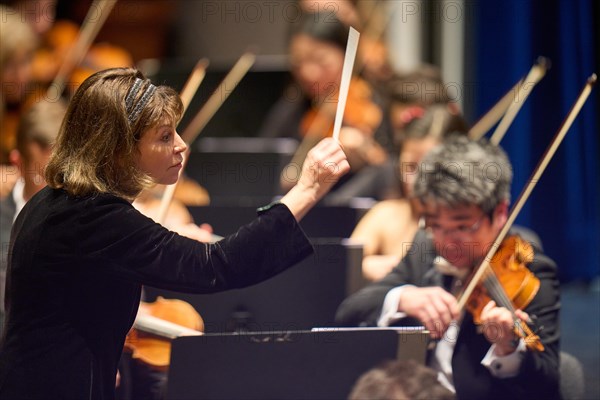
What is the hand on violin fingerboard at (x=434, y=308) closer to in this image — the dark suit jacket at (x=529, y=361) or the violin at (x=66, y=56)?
the dark suit jacket at (x=529, y=361)

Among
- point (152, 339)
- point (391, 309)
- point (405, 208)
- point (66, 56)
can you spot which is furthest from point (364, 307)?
point (66, 56)

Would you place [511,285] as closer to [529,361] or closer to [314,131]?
[529,361]

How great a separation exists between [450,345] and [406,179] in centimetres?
97

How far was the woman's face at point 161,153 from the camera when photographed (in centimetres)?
160

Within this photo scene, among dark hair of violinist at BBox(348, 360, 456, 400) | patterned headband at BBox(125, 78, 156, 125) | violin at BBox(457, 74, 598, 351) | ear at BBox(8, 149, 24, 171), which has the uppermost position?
patterned headband at BBox(125, 78, 156, 125)

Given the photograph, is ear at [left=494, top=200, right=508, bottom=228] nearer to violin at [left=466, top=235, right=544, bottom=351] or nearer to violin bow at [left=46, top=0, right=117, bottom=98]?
violin at [left=466, top=235, right=544, bottom=351]

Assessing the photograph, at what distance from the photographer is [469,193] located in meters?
2.03

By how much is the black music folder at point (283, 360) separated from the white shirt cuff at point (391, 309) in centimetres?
22

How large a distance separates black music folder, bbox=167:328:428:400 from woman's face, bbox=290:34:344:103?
2262mm

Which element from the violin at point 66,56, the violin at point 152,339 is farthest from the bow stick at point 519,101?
the violin at point 66,56

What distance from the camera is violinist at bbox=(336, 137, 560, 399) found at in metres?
1.87

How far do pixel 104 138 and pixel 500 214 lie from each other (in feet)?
3.06

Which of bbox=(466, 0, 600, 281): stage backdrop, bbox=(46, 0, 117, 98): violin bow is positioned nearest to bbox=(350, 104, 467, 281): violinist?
bbox=(466, 0, 600, 281): stage backdrop

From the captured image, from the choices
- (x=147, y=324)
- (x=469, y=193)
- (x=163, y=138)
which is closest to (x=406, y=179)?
(x=469, y=193)
